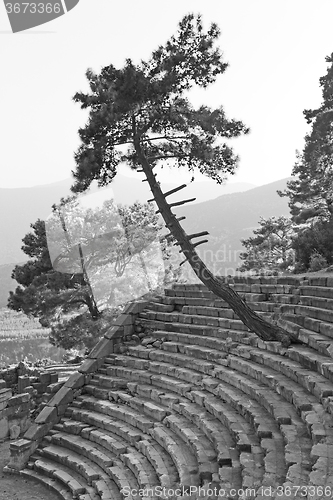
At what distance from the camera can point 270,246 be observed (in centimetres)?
2616

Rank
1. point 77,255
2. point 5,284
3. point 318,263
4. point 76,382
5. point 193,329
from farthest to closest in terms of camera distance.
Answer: point 5,284 → point 77,255 → point 318,263 → point 76,382 → point 193,329

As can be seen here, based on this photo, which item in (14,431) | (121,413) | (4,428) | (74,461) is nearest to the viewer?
(74,461)

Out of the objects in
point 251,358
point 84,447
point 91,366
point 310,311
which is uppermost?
point 310,311

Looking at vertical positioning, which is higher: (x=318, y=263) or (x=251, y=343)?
(x=318, y=263)

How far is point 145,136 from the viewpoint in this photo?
40.1ft

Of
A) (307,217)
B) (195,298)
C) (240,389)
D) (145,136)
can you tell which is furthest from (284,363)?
(307,217)

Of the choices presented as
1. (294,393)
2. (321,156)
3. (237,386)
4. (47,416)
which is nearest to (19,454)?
(47,416)

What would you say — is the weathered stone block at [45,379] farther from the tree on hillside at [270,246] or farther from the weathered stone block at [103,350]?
the tree on hillside at [270,246]

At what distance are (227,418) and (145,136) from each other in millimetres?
7383

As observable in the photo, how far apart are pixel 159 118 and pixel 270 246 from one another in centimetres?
1575

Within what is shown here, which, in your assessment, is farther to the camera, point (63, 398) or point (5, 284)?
point (5, 284)

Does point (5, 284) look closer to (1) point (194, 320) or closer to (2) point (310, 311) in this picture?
(1) point (194, 320)

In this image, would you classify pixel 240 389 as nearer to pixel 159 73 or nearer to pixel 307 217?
pixel 159 73

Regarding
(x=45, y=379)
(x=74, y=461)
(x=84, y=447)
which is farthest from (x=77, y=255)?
(x=74, y=461)
